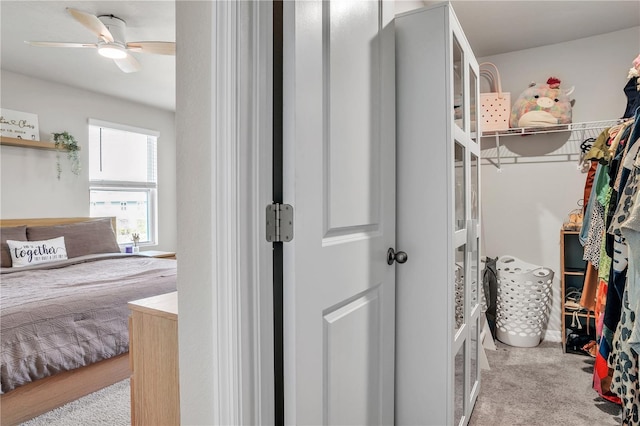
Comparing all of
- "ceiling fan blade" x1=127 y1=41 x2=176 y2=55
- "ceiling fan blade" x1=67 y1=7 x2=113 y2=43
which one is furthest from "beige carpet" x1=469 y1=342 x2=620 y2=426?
"ceiling fan blade" x1=67 y1=7 x2=113 y2=43

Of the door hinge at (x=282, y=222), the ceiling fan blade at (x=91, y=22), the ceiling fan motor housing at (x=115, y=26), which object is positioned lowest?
the door hinge at (x=282, y=222)

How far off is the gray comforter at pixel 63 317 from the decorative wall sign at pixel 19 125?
1.48 metres

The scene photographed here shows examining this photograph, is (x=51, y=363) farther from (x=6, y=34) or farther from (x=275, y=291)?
(x=6, y=34)

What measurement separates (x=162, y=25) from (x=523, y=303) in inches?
132

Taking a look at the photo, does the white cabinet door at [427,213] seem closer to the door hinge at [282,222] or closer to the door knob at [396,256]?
the door knob at [396,256]

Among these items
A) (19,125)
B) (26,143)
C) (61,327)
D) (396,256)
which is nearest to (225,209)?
(396,256)

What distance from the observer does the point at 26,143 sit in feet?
12.6

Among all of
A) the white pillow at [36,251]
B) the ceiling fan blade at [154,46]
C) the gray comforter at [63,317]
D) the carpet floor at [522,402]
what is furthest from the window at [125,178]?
the carpet floor at [522,402]

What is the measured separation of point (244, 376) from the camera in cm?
88

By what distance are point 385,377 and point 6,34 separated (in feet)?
11.8

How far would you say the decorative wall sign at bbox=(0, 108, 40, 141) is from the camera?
3.78 metres

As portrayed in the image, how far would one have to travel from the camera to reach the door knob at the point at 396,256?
4.88ft

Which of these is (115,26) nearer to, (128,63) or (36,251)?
(128,63)

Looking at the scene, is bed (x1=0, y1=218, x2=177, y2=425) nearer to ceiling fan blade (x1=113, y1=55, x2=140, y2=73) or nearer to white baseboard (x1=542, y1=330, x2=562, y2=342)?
ceiling fan blade (x1=113, y1=55, x2=140, y2=73)
